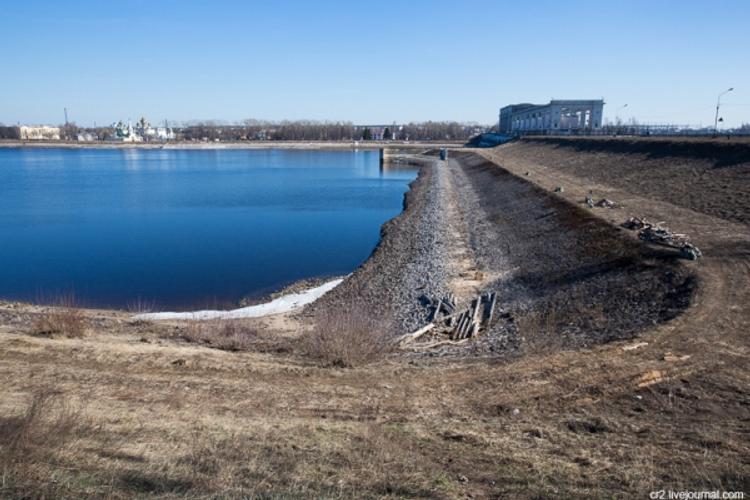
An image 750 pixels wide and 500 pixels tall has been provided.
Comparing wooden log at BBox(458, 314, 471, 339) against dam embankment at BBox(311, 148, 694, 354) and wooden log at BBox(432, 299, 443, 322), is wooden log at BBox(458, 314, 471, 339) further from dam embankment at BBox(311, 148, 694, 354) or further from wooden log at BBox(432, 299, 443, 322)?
wooden log at BBox(432, 299, 443, 322)

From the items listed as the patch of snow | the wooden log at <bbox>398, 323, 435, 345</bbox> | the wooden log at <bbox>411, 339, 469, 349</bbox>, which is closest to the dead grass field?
the wooden log at <bbox>411, 339, 469, 349</bbox>

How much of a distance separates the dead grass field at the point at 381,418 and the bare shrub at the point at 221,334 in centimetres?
16

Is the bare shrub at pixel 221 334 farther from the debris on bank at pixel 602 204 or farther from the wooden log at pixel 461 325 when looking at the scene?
the debris on bank at pixel 602 204

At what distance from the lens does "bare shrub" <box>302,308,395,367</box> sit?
421 inches

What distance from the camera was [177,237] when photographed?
3334cm

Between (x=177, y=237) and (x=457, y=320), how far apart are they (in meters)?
23.9

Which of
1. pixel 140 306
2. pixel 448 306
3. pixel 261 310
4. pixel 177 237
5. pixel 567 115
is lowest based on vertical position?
pixel 140 306

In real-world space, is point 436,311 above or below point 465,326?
below

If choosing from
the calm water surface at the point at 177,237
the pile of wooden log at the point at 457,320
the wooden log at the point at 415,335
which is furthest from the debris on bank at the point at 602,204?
the wooden log at the point at 415,335

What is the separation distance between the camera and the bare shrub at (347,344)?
10.7 meters

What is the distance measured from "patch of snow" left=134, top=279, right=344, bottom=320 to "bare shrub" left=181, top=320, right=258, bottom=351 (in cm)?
228

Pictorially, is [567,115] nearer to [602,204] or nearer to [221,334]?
[602,204]

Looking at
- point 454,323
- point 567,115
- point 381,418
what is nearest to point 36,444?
point 381,418

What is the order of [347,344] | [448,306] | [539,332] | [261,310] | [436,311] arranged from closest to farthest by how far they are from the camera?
[347,344]
[539,332]
[436,311]
[448,306]
[261,310]
